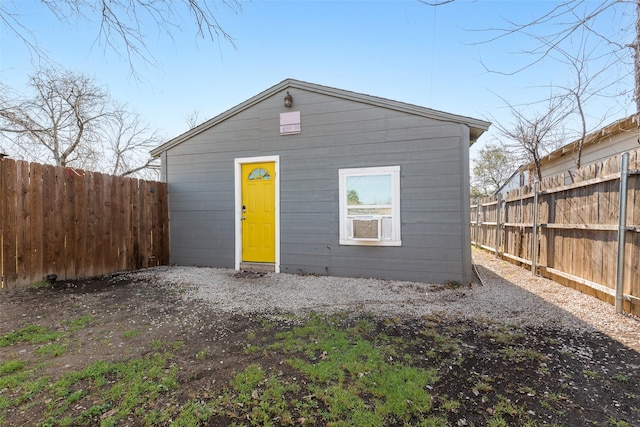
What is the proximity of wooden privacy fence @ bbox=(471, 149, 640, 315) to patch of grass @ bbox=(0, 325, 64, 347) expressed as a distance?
5720 mm

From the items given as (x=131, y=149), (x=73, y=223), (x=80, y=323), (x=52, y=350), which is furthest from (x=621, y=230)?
(x=131, y=149)

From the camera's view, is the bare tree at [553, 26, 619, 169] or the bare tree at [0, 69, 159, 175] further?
the bare tree at [0, 69, 159, 175]

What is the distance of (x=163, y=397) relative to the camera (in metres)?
1.86

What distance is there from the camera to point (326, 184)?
5.48 meters

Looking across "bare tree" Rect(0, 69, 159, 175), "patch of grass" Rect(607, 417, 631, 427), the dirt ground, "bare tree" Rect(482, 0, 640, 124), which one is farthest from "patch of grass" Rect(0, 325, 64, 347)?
"bare tree" Rect(0, 69, 159, 175)

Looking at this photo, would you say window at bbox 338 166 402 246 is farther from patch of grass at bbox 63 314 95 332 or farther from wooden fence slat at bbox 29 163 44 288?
wooden fence slat at bbox 29 163 44 288

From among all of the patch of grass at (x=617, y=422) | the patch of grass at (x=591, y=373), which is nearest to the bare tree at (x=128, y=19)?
the patch of grass at (x=617, y=422)

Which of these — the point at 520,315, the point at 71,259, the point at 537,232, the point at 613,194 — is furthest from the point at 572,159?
the point at 71,259

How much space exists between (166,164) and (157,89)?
13.6ft

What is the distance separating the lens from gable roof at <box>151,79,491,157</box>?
4.79 metres

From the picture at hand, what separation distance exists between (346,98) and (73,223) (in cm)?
489

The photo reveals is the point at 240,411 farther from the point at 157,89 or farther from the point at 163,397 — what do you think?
the point at 157,89

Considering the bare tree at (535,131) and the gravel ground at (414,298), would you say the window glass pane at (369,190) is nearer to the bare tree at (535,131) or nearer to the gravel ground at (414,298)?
the gravel ground at (414,298)

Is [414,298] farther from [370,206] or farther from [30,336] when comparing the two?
[30,336]
